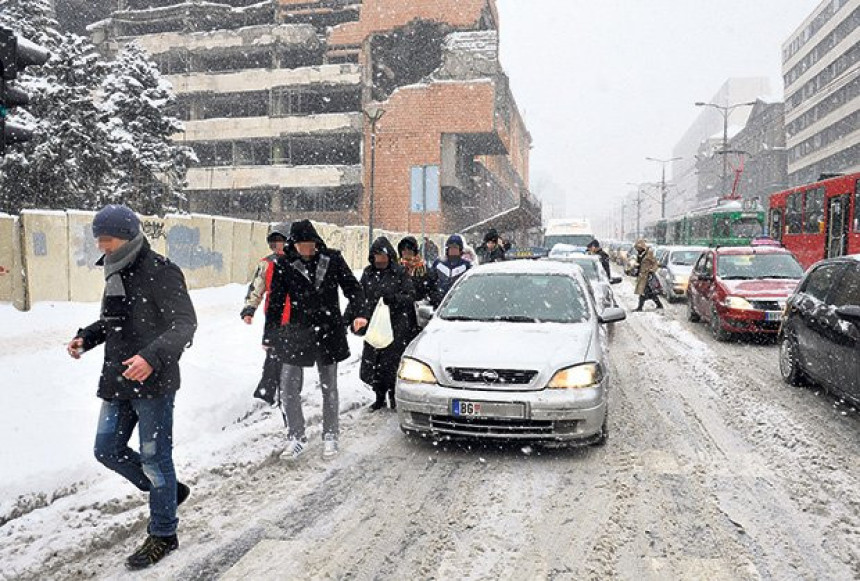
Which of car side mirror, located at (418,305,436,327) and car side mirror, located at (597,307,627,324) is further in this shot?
car side mirror, located at (418,305,436,327)

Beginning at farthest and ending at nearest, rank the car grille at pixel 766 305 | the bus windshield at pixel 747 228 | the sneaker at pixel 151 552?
the bus windshield at pixel 747 228 < the car grille at pixel 766 305 < the sneaker at pixel 151 552

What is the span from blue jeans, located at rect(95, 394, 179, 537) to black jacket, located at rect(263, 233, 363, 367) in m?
1.56

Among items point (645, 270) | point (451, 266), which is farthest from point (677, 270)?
point (451, 266)

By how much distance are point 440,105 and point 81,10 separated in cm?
3597

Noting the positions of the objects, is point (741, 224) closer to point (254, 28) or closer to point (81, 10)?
point (254, 28)

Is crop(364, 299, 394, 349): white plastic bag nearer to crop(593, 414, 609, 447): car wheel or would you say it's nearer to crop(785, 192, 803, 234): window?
crop(593, 414, 609, 447): car wheel

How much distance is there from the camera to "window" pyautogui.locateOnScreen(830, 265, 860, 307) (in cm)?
640

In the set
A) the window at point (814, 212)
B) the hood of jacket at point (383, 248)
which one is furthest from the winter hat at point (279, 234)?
the window at point (814, 212)

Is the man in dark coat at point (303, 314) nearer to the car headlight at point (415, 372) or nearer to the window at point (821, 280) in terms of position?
the car headlight at point (415, 372)

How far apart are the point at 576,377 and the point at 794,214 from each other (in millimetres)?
19367

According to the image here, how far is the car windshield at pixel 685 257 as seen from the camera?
19.4 m

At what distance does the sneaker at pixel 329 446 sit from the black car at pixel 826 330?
4.30 m

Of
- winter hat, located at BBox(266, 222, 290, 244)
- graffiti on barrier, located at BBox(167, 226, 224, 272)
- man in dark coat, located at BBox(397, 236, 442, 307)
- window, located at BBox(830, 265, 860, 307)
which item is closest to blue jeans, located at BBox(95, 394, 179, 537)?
winter hat, located at BBox(266, 222, 290, 244)

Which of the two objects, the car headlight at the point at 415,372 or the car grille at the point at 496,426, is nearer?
the car grille at the point at 496,426
